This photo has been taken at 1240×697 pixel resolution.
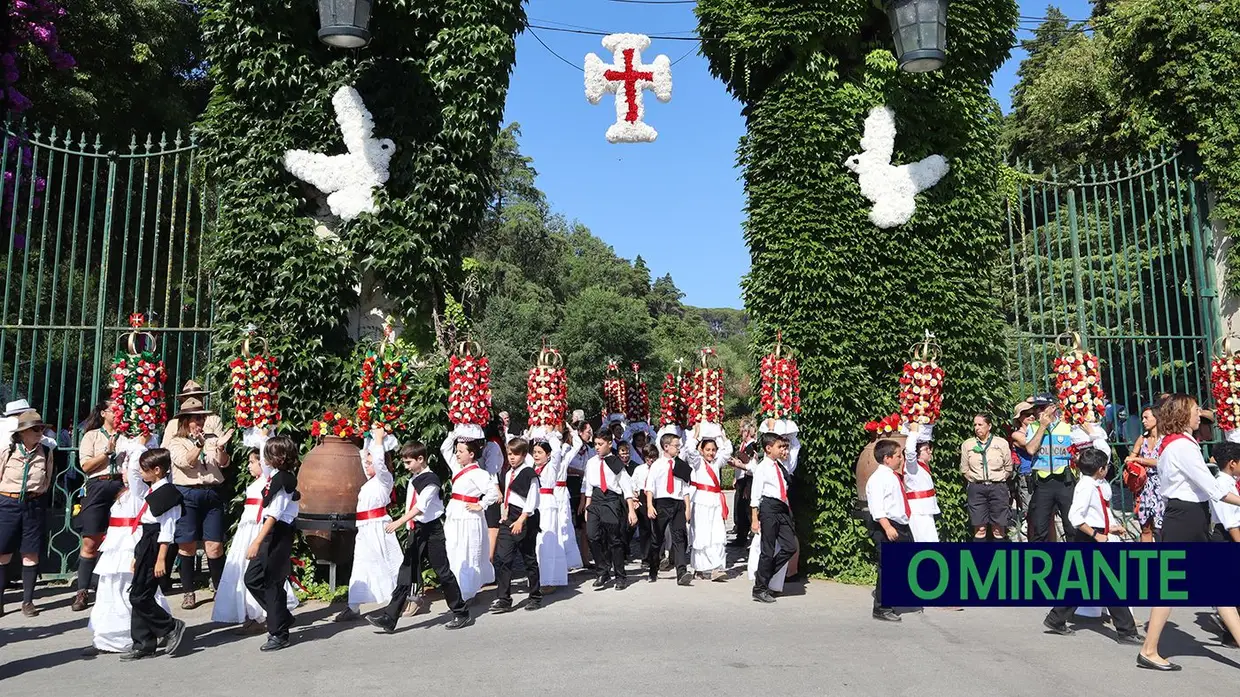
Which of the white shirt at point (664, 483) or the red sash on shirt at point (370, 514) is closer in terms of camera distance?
the red sash on shirt at point (370, 514)

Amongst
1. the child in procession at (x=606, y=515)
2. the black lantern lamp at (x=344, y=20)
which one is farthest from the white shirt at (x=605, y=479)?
the black lantern lamp at (x=344, y=20)

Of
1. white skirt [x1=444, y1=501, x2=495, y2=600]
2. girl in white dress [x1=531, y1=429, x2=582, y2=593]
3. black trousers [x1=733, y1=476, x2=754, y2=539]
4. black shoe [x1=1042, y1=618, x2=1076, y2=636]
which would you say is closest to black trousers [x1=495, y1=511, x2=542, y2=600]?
white skirt [x1=444, y1=501, x2=495, y2=600]

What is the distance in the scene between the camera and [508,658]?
6.79 metres

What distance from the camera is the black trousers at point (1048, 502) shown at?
898cm

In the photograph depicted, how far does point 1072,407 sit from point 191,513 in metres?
8.25

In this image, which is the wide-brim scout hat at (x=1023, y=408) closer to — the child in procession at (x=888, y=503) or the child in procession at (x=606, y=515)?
the child in procession at (x=888, y=503)

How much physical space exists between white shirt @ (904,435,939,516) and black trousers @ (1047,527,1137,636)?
52.6 inches

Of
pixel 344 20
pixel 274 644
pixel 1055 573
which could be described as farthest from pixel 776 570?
pixel 344 20

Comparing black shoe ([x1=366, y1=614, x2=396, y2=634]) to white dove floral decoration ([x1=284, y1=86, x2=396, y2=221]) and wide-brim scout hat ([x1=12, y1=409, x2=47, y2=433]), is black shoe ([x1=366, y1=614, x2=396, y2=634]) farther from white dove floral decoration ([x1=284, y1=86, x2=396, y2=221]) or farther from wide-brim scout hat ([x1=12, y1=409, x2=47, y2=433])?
white dove floral decoration ([x1=284, y1=86, x2=396, y2=221])

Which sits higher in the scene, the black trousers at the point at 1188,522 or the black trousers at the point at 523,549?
the black trousers at the point at 1188,522

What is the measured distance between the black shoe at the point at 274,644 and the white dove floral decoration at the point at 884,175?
24.3 ft

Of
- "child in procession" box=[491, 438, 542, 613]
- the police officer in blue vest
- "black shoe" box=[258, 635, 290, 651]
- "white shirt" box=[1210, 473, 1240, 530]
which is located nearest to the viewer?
"white shirt" box=[1210, 473, 1240, 530]

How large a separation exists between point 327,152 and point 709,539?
5.94 m

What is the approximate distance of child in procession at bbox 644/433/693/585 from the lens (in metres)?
10.5
